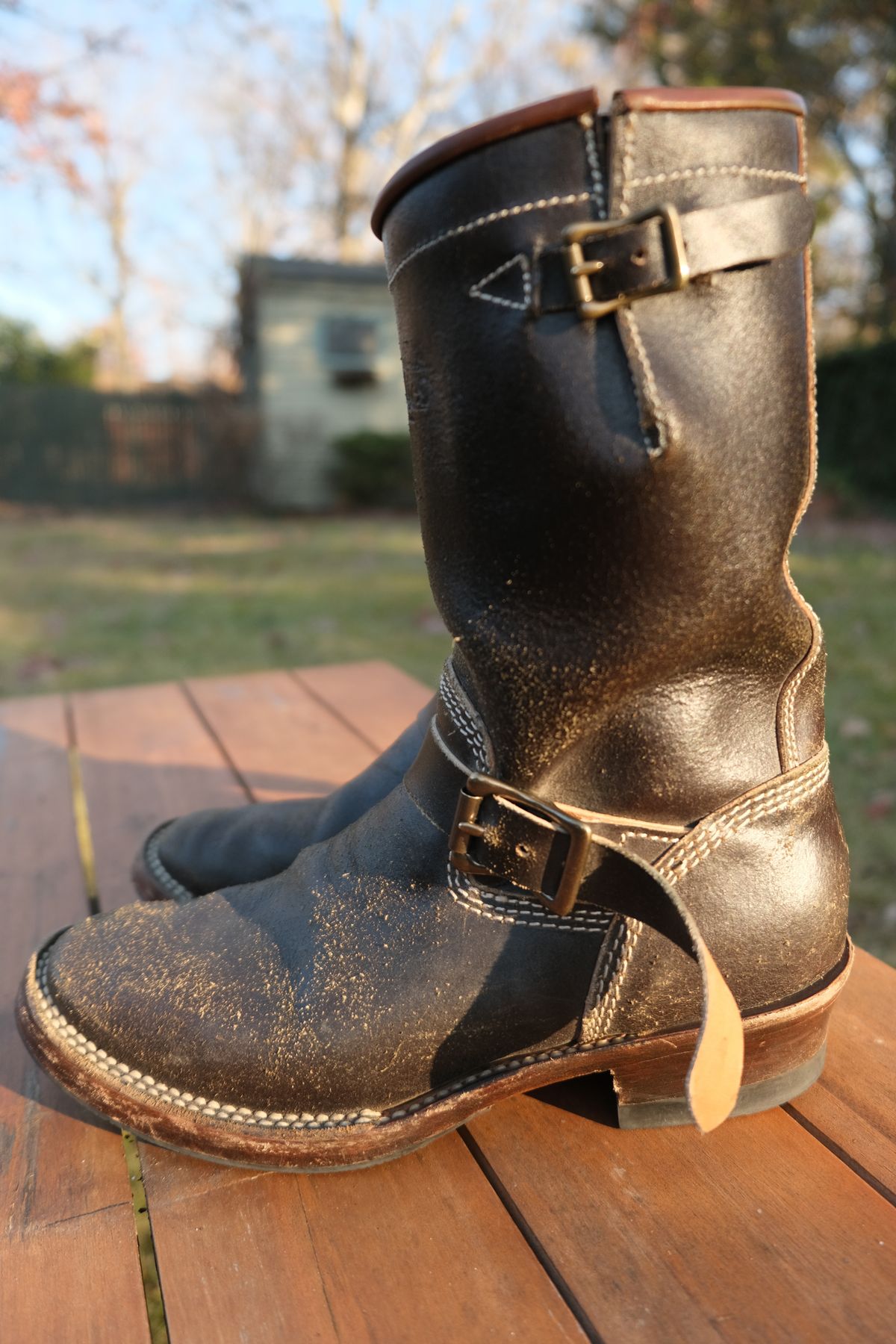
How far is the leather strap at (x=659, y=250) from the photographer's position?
1.86ft

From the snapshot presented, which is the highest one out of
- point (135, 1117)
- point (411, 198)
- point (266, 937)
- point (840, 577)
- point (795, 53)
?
point (795, 53)

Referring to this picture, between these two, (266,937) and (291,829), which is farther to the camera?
(291,829)

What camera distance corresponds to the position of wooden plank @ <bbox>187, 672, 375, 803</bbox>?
1.61 meters

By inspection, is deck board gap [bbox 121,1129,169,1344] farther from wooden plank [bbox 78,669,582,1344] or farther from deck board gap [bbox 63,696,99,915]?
deck board gap [bbox 63,696,99,915]

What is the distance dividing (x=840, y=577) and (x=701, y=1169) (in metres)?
4.82


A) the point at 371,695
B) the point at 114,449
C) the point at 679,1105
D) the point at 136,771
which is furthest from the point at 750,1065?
the point at 114,449

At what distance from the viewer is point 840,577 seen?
5.04 metres

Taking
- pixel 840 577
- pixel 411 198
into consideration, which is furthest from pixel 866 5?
pixel 411 198

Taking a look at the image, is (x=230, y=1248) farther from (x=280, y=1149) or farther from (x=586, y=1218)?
(x=586, y=1218)

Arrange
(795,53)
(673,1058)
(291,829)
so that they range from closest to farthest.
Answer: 1. (673,1058)
2. (291,829)
3. (795,53)

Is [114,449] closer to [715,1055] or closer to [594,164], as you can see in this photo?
[594,164]

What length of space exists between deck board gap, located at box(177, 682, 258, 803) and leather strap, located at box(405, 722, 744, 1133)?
0.81m

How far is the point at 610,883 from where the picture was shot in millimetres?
682

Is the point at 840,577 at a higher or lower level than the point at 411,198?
lower
